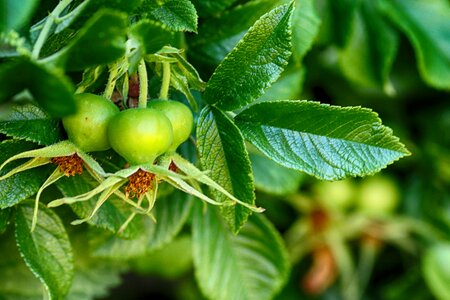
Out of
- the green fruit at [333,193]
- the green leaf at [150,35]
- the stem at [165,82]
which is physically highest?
the green leaf at [150,35]

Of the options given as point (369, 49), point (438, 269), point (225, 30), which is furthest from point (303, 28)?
point (438, 269)

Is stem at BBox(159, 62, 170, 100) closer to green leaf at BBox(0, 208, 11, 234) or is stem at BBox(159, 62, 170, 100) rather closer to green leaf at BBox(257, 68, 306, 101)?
green leaf at BBox(0, 208, 11, 234)

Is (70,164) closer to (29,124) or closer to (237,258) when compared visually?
(29,124)

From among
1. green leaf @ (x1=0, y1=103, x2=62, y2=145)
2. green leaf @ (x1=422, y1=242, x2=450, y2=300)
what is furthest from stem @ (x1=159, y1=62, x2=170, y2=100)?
green leaf @ (x1=422, y1=242, x2=450, y2=300)

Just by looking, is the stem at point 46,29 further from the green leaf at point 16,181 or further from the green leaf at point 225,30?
the green leaf at point 225,30

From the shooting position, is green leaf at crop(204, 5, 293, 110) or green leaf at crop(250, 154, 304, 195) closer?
green leaf at crop(204, 5, 293, 110)

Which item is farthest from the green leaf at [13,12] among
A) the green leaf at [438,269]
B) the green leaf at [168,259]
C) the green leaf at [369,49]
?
the green leaf at [438,269]
